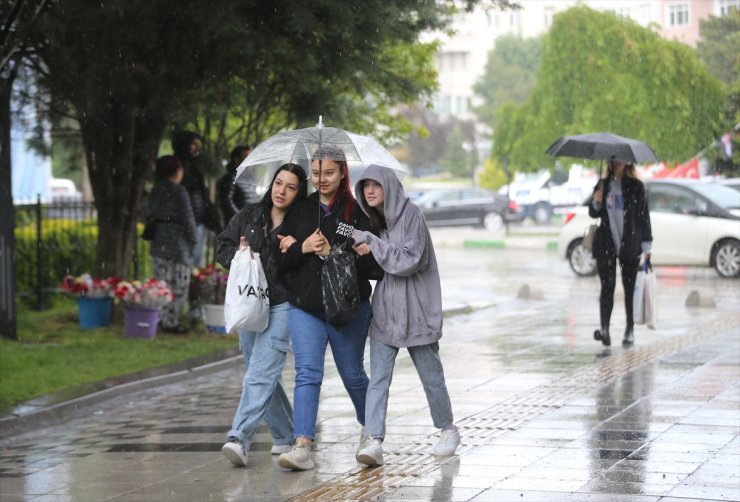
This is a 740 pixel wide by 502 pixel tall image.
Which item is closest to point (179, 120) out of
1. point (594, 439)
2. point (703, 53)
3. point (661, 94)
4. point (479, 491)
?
point (594, 439)

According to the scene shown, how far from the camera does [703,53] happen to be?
41.5 metres

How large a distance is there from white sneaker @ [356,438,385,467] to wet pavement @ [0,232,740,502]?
2.6 inches

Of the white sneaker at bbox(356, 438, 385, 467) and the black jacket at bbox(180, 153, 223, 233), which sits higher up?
the black jacket at bbox(180, 153, 223, 233)

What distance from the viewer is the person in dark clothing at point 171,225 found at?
1368 cm

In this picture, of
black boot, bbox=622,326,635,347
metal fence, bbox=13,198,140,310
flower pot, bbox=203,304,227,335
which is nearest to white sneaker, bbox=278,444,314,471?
black boot, bbox=622,326,635,347

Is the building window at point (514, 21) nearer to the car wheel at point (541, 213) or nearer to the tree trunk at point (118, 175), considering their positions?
the car wheel at point (541, 213)

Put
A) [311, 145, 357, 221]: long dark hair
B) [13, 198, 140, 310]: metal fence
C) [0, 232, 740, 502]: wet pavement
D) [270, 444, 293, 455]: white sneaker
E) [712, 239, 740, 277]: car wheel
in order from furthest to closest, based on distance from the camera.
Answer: [712, 239, 740, 277]: car wheel, [13, 198, 140, 310]: metal fence, [270, 444, 293, 455]: white sneaker, [311, 145, 357, 221]: long dark hair, [0, 232, 740, 502]: wet pavement

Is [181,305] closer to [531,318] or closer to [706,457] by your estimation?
[531,318]

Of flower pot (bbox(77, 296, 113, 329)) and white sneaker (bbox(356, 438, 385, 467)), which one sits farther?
flower pot (bbox(77, 296, 113, 329))

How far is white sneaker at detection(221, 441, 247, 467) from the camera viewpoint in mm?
7703

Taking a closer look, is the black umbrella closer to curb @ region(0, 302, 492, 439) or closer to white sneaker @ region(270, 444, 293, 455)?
curb @ region(0, 302, 492, 439)

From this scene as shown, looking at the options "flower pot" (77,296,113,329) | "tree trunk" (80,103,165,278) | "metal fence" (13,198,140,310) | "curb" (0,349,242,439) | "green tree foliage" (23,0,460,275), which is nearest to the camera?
"curb" (0,349,242,439)

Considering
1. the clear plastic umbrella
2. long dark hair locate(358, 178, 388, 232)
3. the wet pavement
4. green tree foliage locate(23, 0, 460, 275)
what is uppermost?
green tree foliage locate(23, 0, 460, 275)

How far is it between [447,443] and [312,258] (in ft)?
4.25
